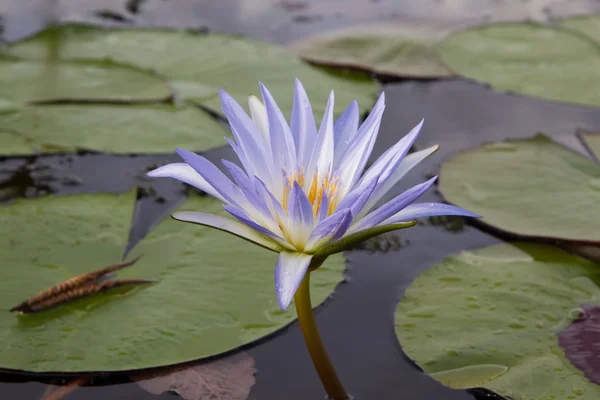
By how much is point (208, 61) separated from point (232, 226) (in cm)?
227

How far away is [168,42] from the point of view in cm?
360

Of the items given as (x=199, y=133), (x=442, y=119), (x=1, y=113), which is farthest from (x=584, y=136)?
(x=1, y=113)

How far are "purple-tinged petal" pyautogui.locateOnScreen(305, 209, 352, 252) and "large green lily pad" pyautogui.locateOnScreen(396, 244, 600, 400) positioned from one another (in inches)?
25.6

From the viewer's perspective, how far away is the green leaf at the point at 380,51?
11.6 ft

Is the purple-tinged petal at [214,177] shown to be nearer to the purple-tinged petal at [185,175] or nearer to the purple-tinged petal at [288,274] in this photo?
the purple-tinged petal at [185,175]

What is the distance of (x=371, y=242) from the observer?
2.35m

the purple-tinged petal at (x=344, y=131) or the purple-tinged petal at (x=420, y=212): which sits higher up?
the purple-tinged petal at (x=344, y=131)

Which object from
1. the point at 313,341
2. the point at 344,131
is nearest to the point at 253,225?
the point at 313,341

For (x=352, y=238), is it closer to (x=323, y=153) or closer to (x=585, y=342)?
(x=323, y=153)

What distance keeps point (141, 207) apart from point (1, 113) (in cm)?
93

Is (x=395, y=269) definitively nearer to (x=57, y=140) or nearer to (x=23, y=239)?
(x=23, y=239)

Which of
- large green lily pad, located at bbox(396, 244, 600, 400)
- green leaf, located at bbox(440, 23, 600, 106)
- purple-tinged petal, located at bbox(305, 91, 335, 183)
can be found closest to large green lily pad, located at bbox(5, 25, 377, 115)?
green leaf, located at bbox(440, 23, 600, 106)

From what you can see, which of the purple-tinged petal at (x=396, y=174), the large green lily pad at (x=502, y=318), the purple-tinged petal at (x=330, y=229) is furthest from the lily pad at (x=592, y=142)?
the purple-tinged petal at (x=330, y=229)

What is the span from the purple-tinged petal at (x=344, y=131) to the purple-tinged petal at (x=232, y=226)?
331 millimetres
